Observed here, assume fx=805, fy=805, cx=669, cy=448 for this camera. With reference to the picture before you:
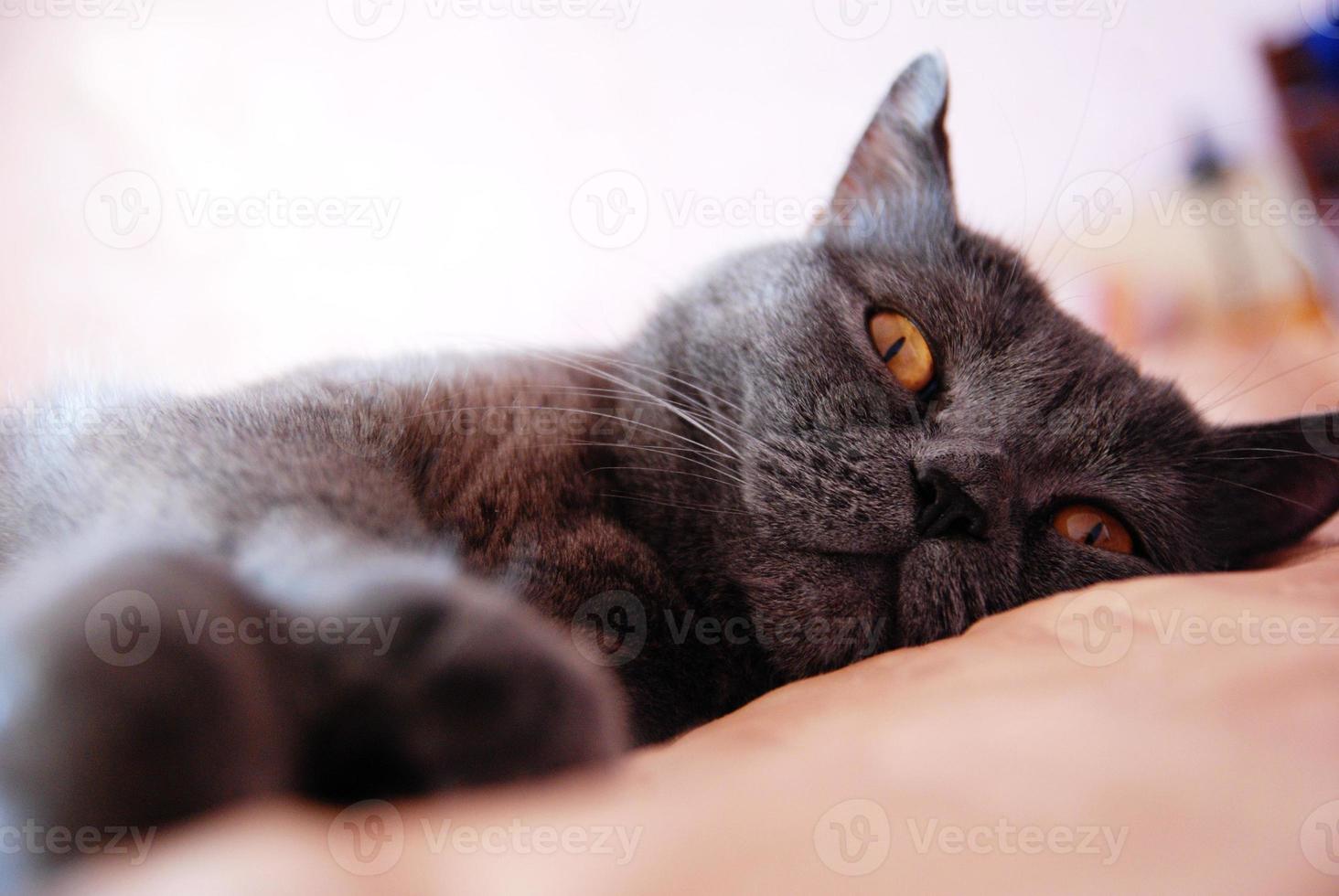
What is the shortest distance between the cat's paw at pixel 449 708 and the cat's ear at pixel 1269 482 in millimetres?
875

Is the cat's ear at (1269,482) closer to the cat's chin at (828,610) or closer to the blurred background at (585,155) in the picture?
the cat's chin at (828,610)

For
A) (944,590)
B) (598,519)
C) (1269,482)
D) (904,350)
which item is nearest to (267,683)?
(598,519)

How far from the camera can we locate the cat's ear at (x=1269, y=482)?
102cm

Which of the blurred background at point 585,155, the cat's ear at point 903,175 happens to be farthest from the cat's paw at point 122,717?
the blurred background at point 585,155

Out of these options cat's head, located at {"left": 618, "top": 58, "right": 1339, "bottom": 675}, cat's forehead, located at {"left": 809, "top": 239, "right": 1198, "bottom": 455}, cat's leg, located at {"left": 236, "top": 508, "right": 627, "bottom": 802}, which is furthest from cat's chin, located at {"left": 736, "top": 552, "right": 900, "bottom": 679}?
cat's leg, located at {"left": 236, "top": 508, "right": 627, "bottom": 802}

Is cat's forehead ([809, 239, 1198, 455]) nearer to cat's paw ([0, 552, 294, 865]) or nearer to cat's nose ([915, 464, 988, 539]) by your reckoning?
cat's nose ([915, 464, 988, 539])

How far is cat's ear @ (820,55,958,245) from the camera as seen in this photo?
3.67ft

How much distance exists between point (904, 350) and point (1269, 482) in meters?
0.56

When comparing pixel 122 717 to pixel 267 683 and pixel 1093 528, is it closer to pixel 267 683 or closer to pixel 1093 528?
pixel 267 683

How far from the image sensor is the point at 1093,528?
0.92m

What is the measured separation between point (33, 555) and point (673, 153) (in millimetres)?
2016

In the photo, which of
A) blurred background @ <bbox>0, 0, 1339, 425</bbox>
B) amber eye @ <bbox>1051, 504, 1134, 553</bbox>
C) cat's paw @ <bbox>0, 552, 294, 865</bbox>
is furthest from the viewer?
blurred background @ <bbox>0, 0, 1339, 425</bbox>

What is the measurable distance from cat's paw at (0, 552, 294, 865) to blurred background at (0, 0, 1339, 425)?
1.43 meters

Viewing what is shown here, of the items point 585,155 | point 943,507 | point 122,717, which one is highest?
point 585,155
